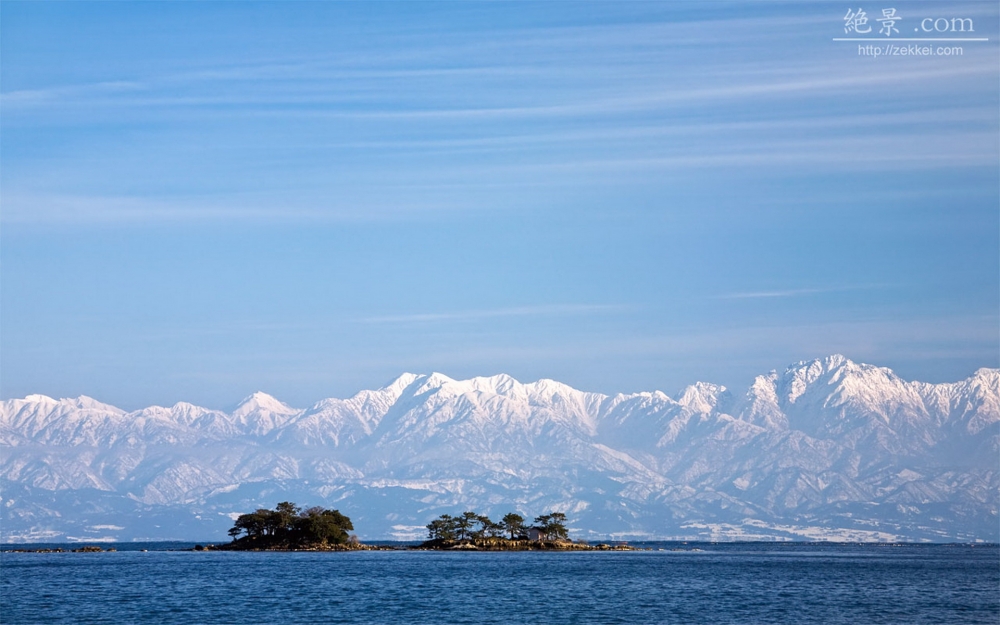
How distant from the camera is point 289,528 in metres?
189

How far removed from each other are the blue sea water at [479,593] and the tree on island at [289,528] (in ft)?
111

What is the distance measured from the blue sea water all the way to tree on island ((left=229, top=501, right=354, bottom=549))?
33861 millimetres

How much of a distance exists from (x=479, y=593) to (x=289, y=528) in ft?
298

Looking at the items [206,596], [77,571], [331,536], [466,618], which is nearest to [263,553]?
[331,536]

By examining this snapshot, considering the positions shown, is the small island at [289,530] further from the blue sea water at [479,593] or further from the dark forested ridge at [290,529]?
the blue sea water at [479,593]

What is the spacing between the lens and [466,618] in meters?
85.5

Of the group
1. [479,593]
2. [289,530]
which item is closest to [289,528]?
[289,530]

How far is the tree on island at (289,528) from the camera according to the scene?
18875 cm

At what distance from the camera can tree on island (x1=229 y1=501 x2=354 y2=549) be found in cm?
18875

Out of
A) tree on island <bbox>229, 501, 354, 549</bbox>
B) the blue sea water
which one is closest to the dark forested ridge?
tree on island <bbox>229, 501, 354, 549</bbox>

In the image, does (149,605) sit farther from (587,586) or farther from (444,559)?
(444,559)

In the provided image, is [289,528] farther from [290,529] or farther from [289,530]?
[289,530]

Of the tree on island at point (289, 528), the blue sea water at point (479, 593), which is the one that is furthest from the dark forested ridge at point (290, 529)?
the blue sea water at point (479, 593)

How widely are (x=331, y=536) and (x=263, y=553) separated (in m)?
14.7
